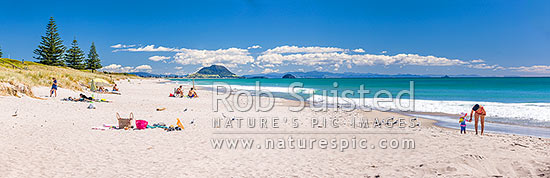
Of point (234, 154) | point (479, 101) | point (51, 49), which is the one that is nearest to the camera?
point (234, 154)

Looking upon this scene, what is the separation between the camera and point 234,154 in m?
7.58

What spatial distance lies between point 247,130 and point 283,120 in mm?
2724

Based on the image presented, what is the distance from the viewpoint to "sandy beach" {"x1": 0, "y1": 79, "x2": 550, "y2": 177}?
6068mm

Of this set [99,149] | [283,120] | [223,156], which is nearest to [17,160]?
[99,149]

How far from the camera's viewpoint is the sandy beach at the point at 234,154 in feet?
19.9

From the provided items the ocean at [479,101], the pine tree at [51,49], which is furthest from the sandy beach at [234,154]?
the pine tree at [51,49]

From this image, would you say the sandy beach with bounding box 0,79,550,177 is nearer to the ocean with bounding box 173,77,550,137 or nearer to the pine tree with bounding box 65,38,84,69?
the ocean with bounding box 173,77,550,137

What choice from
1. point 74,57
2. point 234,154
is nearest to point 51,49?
point 74,57

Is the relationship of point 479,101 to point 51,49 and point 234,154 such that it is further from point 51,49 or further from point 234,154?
point 51,49

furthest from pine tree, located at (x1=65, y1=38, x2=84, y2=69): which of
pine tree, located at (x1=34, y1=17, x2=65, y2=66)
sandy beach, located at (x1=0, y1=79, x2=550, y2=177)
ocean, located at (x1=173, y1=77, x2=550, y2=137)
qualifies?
sandy beach, located at (x1=0, y1=79, x2=550, y2=177)

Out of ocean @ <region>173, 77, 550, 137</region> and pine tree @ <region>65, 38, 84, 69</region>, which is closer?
ocean @ <region>173, 77, 550, 137</region>

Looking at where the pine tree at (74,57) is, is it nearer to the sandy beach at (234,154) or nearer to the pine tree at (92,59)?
the pine tree at (92,59)

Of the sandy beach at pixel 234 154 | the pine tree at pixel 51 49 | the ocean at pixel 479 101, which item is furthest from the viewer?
the pine tree at pixel 51 49

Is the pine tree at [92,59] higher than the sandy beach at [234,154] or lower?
higher
